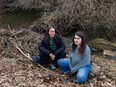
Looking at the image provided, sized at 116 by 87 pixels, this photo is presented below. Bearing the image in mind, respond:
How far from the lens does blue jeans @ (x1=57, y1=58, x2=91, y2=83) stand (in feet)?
20.3

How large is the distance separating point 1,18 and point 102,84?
11.8m

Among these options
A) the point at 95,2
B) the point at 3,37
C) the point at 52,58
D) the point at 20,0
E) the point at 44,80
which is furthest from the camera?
the point at 20,0

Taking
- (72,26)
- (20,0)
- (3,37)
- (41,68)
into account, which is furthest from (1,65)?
(20,0)

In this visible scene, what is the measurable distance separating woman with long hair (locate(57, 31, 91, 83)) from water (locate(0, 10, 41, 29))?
8.64m

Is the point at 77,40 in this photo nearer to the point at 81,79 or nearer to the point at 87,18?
the point at 81,79

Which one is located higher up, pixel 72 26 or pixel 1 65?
pixel 1 65

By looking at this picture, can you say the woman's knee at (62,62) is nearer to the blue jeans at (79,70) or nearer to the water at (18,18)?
the blue jeans at (79,70)

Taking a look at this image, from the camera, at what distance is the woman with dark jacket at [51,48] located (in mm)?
6812

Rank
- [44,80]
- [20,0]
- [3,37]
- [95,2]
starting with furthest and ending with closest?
1. [20,0]
2. [95,2]
3. [3,37]
4. [44,80]

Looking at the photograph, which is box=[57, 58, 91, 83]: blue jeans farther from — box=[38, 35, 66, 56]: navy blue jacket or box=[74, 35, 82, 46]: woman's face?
box=[74, 35, 82, 46]: woman's face

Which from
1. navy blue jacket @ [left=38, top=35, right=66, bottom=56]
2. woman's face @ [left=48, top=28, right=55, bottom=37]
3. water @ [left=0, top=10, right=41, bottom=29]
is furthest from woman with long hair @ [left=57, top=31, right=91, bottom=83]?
water @ [left=0, top=10, right=41, bottom=29]

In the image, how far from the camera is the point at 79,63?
21.0ft

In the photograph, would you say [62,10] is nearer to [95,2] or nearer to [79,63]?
[95,2]

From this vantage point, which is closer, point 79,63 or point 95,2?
point 79,63
